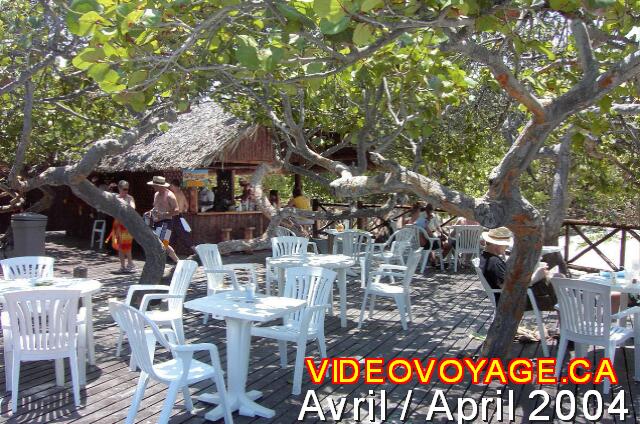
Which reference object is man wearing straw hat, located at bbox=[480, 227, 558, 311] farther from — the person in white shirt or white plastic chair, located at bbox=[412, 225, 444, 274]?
the person in white shirt

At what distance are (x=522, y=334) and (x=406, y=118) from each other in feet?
8.97

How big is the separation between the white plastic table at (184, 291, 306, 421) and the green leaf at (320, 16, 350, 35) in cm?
193

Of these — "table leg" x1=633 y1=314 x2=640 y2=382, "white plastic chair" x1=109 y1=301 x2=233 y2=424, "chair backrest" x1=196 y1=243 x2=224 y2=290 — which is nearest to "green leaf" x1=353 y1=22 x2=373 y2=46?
"white plastic chair" x1=109 y1=301 x2=233 y2=424

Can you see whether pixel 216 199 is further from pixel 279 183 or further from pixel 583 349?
pixel 279 183

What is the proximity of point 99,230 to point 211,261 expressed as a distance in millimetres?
8359

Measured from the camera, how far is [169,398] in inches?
137

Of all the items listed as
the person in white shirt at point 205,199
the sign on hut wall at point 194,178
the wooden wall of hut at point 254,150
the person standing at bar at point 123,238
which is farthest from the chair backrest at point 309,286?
the person in white shirt at point 205,199

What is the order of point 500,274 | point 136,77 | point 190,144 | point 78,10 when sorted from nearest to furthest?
point 78,10 → point 136,77 → point 500,274 → point 190,144

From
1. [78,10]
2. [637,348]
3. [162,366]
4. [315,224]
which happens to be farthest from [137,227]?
[315,224]

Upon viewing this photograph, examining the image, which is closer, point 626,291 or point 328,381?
point 328,381

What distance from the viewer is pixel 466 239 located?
11.1 meters

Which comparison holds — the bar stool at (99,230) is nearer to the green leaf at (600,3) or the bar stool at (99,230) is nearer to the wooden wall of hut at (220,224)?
the wooden wall of hut at (220,224)

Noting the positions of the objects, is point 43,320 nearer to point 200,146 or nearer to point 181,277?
point 181,277

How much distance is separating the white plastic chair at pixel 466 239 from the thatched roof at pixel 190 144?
4.88 metres
